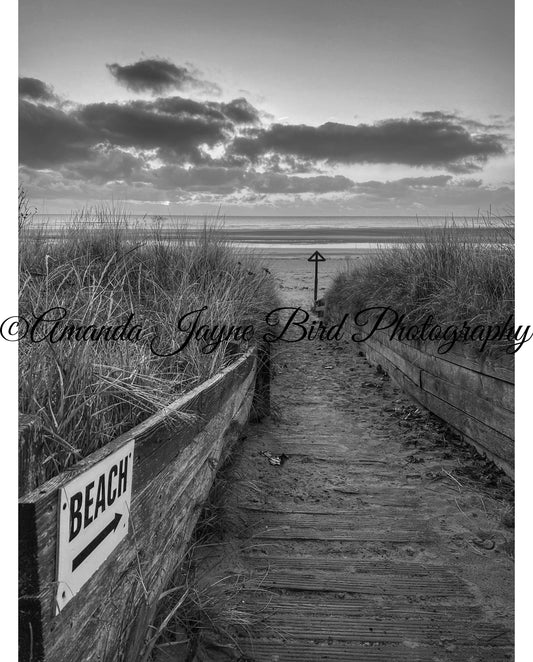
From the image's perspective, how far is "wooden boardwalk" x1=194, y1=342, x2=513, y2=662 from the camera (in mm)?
2162

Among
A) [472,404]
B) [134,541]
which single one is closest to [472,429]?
[472,404]

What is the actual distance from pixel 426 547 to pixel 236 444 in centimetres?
159

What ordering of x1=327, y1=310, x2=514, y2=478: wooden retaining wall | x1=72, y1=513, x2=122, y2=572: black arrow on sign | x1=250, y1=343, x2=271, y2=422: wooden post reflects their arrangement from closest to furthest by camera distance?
x1=72, y1=513, x2=122, y2=572: black arrow on sign < x1=327, y1=310, x2=514, y2=478: wooden retaining wall < x1=250, y1=343, x2=271, y2=422: wooden post

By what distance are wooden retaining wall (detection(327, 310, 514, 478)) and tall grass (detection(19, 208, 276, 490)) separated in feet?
5.06

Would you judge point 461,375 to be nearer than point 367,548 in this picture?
No

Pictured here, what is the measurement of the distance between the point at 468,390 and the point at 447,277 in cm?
132

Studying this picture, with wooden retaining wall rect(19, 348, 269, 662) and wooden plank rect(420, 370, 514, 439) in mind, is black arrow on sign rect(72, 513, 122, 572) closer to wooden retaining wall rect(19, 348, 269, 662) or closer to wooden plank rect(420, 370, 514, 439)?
wooden retaining wall rect(19, 348, 269, 662)

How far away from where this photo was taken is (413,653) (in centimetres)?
208

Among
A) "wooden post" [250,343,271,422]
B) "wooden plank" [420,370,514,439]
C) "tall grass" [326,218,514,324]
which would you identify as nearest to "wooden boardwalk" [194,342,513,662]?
"wooden post" [250,343,271,422]

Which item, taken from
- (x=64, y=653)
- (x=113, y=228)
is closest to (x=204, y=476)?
(x=64, y=653)

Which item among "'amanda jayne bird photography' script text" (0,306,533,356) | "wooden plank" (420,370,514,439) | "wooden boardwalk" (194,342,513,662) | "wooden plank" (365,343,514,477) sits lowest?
"wooden boardwalk" (194,342,513,662)

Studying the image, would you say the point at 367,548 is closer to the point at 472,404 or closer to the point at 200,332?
the point at 472,404

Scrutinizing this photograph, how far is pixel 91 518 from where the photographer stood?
1.47 m

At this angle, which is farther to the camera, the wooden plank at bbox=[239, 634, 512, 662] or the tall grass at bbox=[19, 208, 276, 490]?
the wooden plank at bbox=[239, 634, 512, 662]
